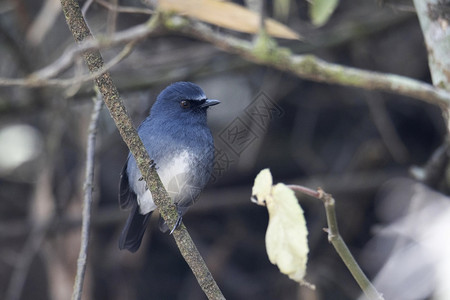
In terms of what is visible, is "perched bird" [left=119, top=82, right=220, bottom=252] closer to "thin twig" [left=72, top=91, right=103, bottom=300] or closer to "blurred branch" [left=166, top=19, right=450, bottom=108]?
"thin twig" [left=72, top=91, right=103, bottom=300]

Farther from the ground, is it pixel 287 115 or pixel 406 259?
pixel 406 259

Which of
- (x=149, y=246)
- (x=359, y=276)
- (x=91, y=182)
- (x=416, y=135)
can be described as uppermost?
(x=359, y=276)

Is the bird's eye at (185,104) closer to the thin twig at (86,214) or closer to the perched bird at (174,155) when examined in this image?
the perched bird at (174,155)

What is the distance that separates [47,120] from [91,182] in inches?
114

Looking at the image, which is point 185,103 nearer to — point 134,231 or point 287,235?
point 134,231

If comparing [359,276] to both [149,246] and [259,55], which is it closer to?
[259,55]

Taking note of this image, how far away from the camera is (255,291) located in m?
5.11

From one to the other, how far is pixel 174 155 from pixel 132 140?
128 centimetres

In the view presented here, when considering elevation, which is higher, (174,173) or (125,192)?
(174,173)

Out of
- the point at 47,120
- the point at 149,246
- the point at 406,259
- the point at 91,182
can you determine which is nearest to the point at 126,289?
the point at 149,246

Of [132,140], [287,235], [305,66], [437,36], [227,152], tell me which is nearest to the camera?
[287,235]

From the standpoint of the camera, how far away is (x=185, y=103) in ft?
11.1

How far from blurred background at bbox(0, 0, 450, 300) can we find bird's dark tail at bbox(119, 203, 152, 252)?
981mm

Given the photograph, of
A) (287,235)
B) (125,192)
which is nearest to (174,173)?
(125,192)
